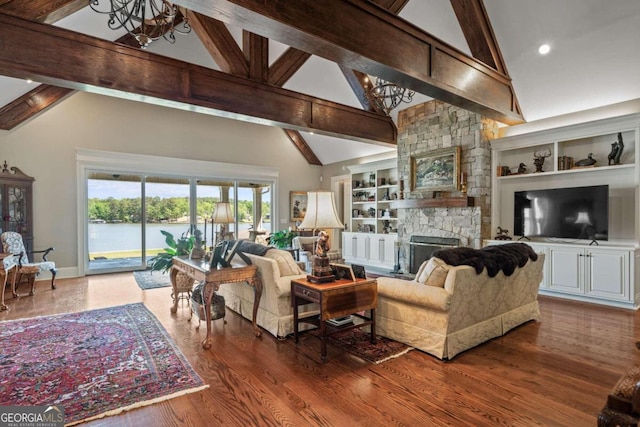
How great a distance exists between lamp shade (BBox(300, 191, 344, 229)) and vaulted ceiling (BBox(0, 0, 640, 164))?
1.28 meters

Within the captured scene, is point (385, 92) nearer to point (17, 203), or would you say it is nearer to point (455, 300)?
point (455, 300)

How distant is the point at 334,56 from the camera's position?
Result: 120 inches

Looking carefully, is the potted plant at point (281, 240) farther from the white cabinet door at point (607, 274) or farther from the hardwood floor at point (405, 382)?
the white cabinet door at point (607, 274)

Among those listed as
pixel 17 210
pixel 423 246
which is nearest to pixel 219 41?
pixel 17 210

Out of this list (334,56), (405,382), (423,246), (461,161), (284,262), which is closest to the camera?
(405,382)

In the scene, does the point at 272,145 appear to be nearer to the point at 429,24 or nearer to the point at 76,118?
the point at 76,118

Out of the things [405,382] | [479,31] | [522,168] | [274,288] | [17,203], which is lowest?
[405,382]

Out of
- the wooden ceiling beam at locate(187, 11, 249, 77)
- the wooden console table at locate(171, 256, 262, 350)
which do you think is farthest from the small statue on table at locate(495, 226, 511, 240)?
the wooden ceiling beam at locate(187, 11, 249, 77)

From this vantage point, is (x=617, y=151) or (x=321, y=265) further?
(x=617, y=151)

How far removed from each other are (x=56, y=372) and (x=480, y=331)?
3762mm

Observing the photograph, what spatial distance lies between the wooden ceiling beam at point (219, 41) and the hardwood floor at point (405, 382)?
11.7 ft

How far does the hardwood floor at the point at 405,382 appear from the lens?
2.11 meters

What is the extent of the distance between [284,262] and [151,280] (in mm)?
4102

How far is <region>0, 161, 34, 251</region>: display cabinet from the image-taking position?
581 centimetres
